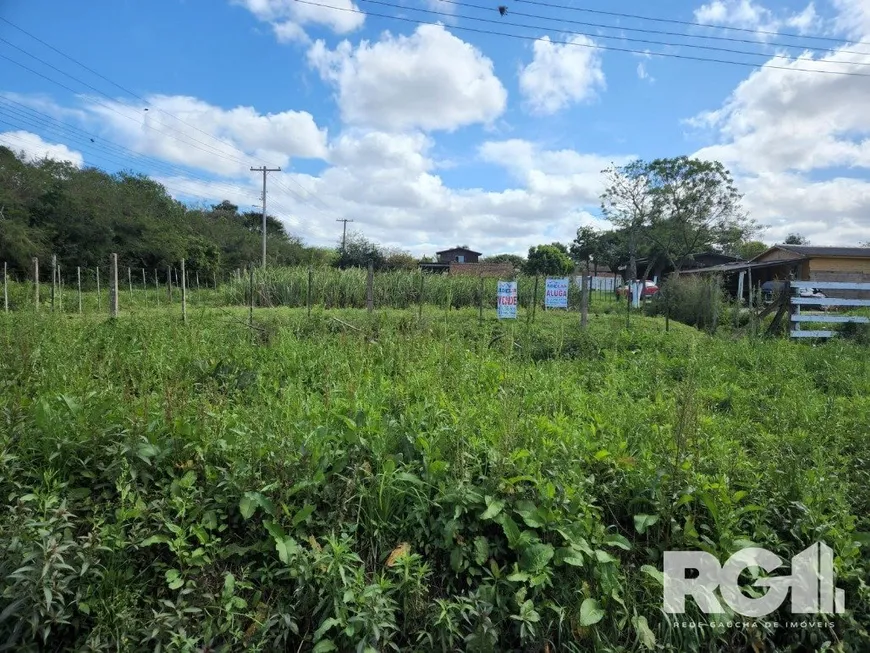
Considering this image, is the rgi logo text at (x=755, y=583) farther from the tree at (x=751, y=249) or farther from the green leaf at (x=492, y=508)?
the tree at (x=751, y=249)

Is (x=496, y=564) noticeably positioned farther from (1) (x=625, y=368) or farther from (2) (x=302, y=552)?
(1) (x=625, y=368)

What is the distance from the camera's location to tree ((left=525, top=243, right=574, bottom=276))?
1683 inches

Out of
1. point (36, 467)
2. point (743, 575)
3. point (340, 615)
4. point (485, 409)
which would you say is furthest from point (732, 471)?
point (36, 467)

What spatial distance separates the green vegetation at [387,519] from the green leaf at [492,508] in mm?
10

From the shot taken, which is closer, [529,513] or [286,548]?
[286,548]

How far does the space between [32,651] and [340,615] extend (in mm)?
1268

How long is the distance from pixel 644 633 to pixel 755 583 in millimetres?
615

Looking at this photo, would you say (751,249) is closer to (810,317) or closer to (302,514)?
(810,317)

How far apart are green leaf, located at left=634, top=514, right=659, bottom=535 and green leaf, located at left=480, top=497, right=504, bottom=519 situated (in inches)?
26.0

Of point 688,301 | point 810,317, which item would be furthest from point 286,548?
point 688,301

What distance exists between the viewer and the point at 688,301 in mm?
Answer: 14953

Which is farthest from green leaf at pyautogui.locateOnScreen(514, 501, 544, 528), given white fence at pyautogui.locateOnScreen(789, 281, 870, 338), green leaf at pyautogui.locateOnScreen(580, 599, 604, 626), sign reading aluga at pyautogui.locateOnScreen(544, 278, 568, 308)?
white fence at pyautogui.locateOnScreen(789, 281, 870, 338)

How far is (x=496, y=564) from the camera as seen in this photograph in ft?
7.23

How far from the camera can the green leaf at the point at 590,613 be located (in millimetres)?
2004
